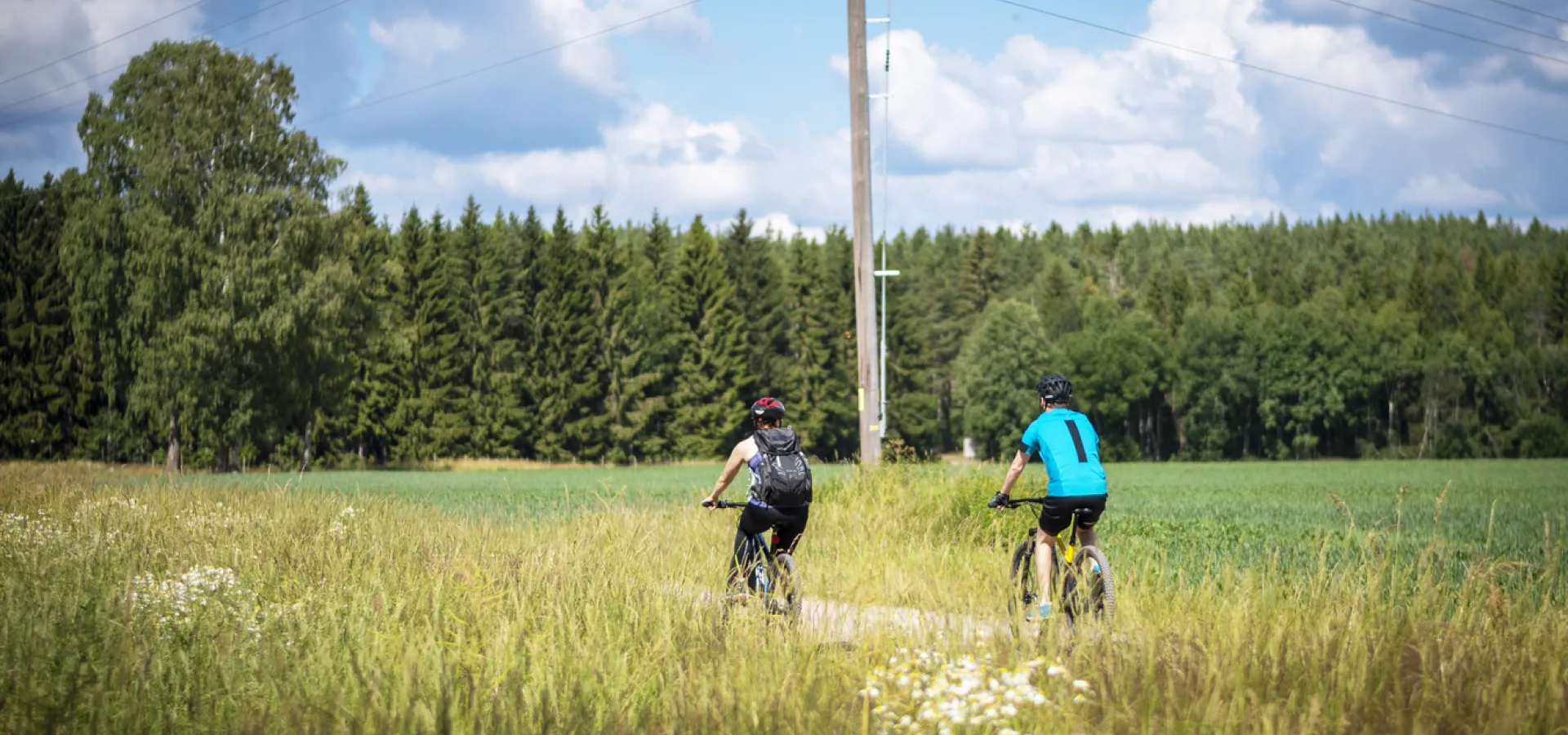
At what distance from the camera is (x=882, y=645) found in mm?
5902

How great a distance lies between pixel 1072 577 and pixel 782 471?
197cm

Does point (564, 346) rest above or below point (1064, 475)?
above

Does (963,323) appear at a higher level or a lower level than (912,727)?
higher

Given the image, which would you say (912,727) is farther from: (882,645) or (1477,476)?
(1477,476)

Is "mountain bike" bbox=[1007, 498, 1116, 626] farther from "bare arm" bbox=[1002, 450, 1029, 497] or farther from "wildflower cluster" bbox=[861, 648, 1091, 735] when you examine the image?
"wildflower cluster" bbox=[861, 648, 1091, 735]

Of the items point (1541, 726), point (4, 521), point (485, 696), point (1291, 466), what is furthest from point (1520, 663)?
point (1291, 466)

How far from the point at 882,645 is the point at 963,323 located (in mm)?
86204

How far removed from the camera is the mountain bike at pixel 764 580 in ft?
23.4

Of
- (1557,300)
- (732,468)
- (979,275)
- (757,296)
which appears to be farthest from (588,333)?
(1557,300)

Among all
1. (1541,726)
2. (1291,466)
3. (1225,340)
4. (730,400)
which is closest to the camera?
(1541,726)

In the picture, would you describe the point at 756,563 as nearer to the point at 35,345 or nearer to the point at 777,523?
the point at 777,523

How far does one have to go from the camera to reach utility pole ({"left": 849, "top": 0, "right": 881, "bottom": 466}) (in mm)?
14930

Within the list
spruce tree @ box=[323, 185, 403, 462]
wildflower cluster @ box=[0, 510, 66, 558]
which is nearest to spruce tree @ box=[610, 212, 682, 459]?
spruce tree @ box=[323, 185, 403, 462]

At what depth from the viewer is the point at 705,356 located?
219 feet
